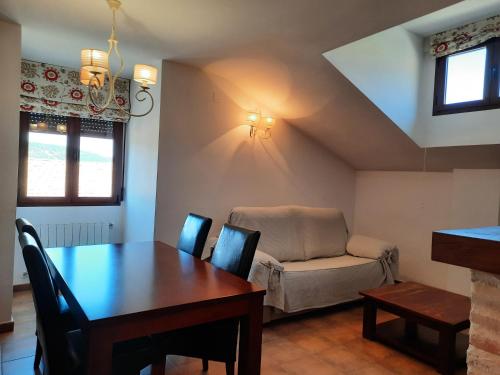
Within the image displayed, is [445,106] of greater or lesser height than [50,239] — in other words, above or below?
above

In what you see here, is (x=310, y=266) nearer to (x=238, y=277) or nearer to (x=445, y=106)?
(x=238, y=277)

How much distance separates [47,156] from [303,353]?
3.21 m

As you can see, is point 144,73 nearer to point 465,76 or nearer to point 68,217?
point 68,217

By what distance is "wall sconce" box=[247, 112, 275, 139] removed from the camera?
380 centimetres

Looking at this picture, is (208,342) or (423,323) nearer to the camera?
(208,342)

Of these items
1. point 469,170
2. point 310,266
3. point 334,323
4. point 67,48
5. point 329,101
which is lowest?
point 334,323

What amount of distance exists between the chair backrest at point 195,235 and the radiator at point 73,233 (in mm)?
1713

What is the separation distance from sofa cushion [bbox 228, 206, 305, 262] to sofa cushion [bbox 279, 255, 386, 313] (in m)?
0.17

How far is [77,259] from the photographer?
2119mm

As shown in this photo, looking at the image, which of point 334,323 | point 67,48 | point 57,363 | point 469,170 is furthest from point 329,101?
point 57,363

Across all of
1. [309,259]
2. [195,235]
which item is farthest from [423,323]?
[195,235]

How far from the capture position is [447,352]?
237cm

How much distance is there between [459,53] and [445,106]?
520 mm

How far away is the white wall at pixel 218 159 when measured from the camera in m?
3.43
